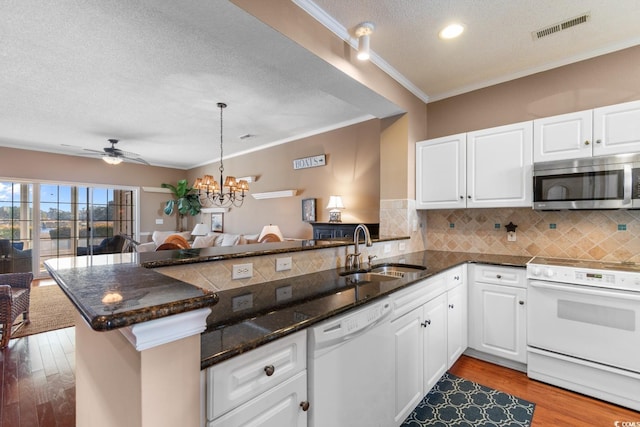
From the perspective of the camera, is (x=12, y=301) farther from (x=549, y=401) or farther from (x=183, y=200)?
(x=183, y=200)

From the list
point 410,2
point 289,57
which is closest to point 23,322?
point 289,57

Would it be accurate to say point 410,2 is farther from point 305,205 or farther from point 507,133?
point 305,205

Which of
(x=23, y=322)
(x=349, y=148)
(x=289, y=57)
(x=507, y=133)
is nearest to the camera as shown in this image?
(x=289, y=57)

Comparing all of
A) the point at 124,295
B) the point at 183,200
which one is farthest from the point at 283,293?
the point at 183,200

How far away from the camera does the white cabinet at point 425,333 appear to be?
1683mm

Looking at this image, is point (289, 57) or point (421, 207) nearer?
point (289, 57)

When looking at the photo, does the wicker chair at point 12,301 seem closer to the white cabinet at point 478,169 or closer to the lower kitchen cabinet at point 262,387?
the lower kitchen cabinet at point 262,387

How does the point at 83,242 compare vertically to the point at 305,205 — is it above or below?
below

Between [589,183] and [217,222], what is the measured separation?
681 centimetres

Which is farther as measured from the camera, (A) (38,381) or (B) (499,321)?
(B) (499,321)

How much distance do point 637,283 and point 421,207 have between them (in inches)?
67.0

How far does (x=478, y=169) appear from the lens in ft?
9.27

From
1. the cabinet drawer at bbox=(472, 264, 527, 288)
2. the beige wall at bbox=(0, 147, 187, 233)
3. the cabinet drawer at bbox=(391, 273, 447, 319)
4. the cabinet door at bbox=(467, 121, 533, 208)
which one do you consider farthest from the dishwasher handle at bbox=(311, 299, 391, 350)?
the beige wall at bbox=(0, 147, 187, 233)

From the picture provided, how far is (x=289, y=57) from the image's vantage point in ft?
6.60
